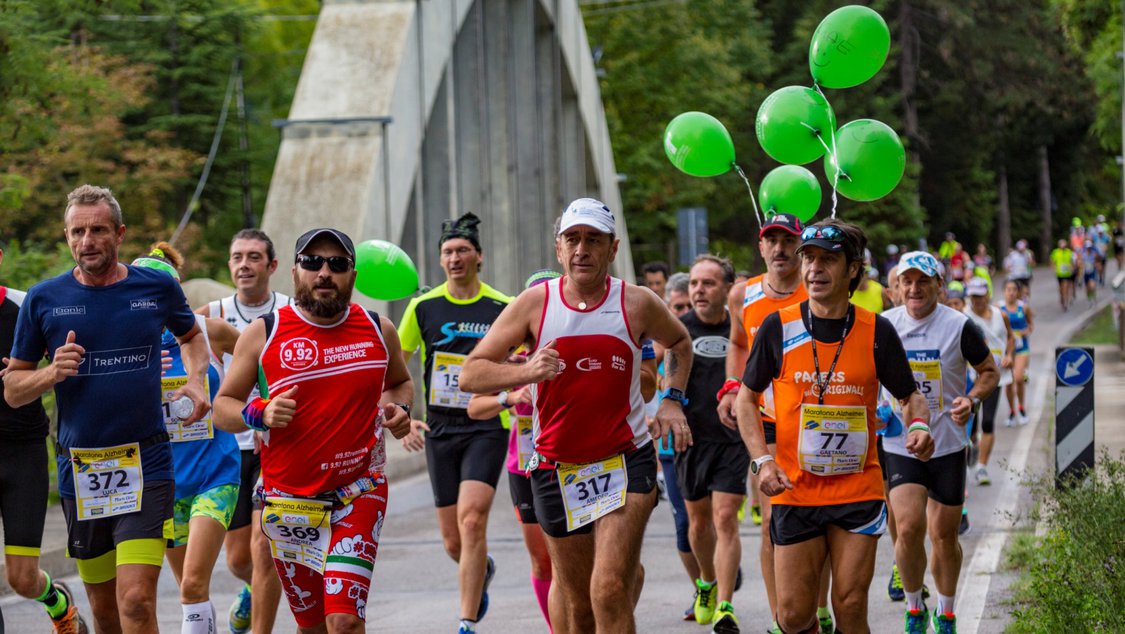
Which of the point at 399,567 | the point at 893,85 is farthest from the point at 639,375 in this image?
the point at 893,85

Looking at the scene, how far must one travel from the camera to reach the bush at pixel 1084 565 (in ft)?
22.0

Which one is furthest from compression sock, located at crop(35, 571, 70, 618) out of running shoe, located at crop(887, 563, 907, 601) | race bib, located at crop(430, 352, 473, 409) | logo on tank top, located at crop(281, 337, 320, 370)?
running shoe, located at crop(887, 563, 907, 601)

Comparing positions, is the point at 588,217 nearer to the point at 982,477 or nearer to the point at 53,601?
the point at 53,601

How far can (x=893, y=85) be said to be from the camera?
6444 cm

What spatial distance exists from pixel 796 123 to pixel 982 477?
294 inches

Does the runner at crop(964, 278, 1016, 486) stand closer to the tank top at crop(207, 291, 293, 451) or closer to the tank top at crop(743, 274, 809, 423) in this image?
the tank top at crop(743, 274, 809, 423)

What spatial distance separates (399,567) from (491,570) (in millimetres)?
2602

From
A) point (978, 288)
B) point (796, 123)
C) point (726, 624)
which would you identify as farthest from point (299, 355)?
point (978, 288)

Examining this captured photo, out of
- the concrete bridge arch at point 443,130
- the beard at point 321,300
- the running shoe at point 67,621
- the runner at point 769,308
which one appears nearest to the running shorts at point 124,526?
the beard at point 321,300

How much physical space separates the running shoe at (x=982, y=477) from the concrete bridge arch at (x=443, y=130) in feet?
26.3

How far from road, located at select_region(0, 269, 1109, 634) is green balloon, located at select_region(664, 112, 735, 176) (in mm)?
2367

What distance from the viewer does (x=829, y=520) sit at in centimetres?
648

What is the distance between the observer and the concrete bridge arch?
19969 millimetres

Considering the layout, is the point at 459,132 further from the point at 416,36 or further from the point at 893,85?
the point at 893,85
